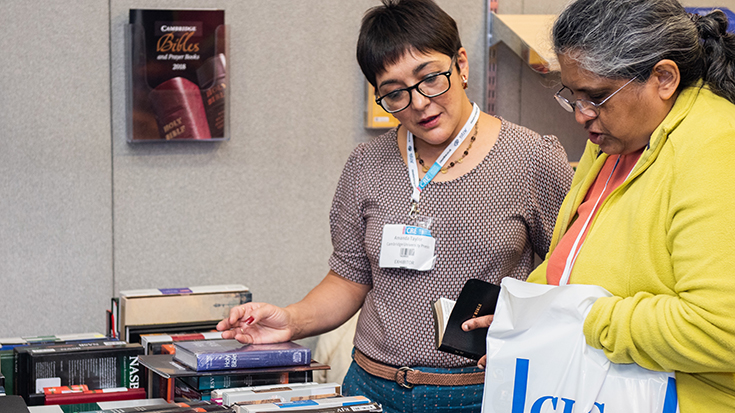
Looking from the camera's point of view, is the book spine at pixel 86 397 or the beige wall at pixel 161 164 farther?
the beige wall at pixel 161 164

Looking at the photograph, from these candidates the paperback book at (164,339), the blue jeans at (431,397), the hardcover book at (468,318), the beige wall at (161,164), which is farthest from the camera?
the beige wall at (161,164)

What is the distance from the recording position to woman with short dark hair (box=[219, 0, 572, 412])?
157 centimetres

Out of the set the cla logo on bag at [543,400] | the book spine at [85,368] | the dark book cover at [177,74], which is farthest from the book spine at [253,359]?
the dark book cover at [177,74]

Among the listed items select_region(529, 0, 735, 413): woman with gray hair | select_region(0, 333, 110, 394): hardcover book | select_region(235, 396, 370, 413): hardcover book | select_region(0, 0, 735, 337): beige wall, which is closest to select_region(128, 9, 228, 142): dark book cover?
select_region(0, 0, 735, 337): beige wall

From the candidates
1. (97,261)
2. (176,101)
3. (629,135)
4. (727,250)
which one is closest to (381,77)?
(629,135)

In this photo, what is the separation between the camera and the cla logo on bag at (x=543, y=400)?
108 cm

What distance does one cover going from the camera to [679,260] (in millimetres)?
1007

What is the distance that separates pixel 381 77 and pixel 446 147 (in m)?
0.22

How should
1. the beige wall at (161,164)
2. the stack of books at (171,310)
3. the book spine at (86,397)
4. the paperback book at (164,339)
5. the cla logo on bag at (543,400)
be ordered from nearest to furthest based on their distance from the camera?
the cla logo on bag at (543,400), the book spine at (86,397), the paperback book at (164,339), the stack of books at (171,310), the beige wall at (161,164)

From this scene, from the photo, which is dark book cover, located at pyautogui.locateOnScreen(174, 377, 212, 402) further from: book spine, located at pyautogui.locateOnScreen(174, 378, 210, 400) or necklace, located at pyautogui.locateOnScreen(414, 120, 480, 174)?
necklace, located at pyautogui.locateOnScreen(414, 120, 480, 174)

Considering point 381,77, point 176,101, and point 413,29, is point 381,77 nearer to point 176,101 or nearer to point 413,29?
point 413,29

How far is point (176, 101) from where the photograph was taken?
9.18 feet

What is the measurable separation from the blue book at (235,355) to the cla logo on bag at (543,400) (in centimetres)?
46

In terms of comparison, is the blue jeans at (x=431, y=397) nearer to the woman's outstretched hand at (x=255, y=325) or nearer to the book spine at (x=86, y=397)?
the woman's outstretched hand at (x=255, y=325)
